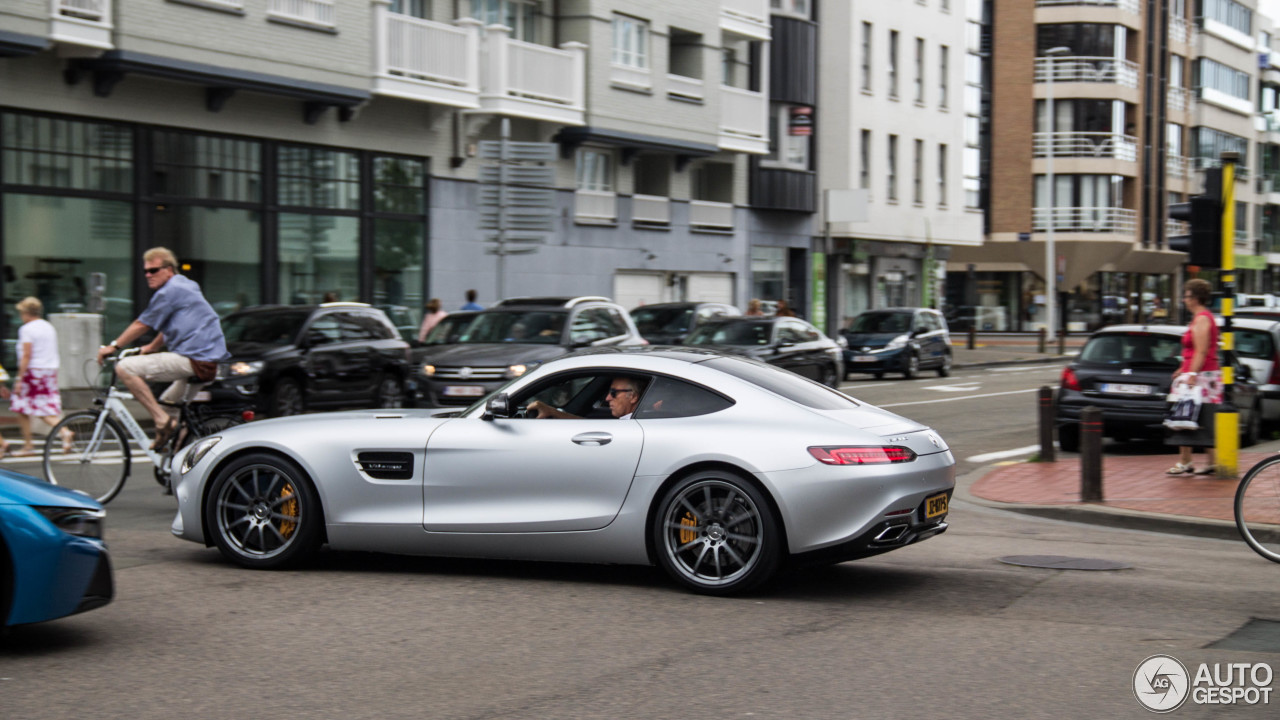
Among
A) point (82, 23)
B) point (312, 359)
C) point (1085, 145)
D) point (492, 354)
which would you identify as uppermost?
point (1085, 145)

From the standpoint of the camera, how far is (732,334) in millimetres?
23969

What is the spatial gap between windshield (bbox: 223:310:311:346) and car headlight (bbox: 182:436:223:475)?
9.87 m

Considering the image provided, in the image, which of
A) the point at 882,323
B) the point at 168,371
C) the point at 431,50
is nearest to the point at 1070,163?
the point at 882,323

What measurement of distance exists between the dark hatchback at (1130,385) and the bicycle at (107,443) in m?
9.91

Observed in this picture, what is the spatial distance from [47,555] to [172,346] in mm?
5138

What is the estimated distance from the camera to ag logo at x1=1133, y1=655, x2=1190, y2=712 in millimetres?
5477

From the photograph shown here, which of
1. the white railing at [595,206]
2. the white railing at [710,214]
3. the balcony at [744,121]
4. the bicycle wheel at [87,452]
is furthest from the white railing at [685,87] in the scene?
the bicycle wheel at [87,452]

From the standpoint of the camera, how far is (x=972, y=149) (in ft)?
184

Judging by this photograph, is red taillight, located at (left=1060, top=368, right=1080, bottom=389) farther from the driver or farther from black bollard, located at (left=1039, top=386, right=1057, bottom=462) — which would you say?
the driver

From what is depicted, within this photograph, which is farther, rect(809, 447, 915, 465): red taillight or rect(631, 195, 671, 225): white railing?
rect(631, 195, 671, 225): white railing

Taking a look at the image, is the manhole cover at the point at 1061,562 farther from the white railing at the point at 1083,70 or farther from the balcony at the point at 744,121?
the white railing at the point at 1083,70

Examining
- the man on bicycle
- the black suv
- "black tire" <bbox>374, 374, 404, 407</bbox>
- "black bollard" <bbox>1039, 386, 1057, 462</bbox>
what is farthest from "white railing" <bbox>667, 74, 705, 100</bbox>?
the man on bicycle

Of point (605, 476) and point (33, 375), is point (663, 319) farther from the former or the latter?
point (605, 476)

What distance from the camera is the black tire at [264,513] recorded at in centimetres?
806
